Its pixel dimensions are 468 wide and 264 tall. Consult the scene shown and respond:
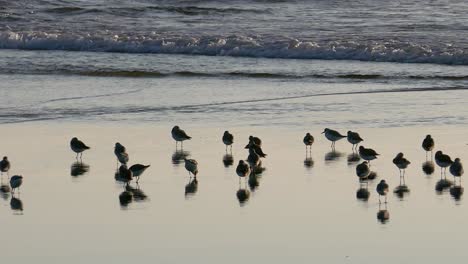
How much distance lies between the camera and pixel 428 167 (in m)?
16.7

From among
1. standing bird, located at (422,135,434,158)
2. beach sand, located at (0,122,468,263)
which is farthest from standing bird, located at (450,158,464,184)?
standing bird, located at (422,135,434,158)

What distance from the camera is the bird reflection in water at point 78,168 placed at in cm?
1625

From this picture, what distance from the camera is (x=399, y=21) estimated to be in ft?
127

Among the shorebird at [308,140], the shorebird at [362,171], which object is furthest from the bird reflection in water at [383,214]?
the shorebird at [308,140]

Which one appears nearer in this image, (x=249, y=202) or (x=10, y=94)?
(x=249, y=202)

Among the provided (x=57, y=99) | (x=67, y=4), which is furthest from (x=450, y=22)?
(x=57, y=99)

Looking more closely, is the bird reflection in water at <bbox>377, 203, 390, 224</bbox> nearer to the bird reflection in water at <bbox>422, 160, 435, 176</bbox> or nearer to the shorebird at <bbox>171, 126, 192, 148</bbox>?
the bird reflection in water at <bbox>422, 160, 435, 176</bbox>

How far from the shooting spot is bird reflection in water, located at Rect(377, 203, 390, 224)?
1324 centimetres

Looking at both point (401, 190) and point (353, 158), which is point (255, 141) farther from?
point (401, 190)

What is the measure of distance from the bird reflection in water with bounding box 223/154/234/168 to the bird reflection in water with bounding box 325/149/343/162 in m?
1.34

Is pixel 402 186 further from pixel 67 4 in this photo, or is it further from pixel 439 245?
pixel 67 4

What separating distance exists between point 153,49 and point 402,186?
20154 millimetres

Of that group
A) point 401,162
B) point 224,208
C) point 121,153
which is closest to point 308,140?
point 401,162

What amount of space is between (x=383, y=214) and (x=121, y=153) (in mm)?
4572
